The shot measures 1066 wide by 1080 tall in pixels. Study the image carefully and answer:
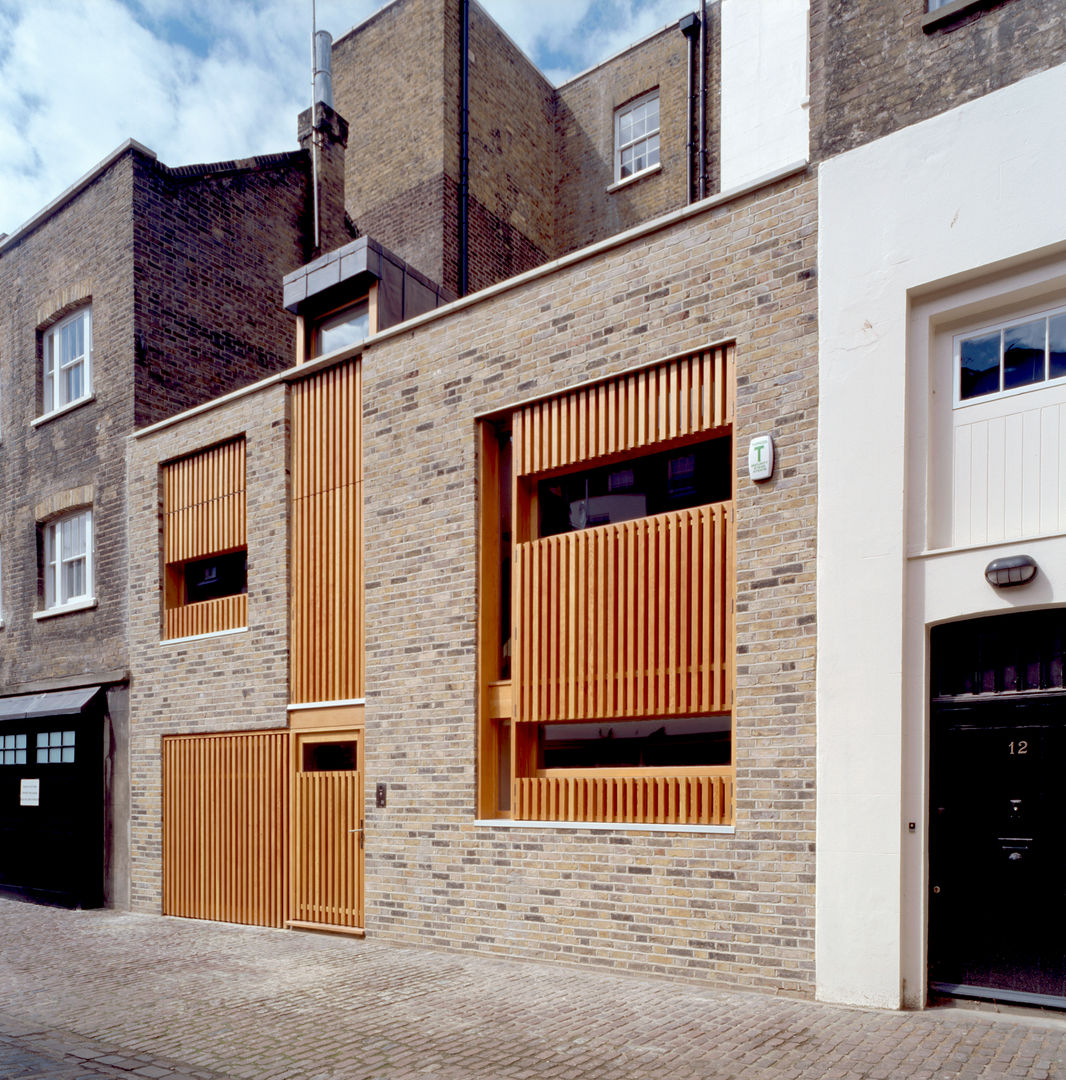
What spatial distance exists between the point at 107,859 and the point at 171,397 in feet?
21.8

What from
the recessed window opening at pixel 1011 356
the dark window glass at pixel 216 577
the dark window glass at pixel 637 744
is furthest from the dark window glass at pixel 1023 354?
the dark window glass at pixel 216 577

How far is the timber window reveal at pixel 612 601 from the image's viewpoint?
8.37 meters

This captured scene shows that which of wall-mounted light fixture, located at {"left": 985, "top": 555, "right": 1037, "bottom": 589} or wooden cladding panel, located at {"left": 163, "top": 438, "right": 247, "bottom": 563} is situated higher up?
wooden cladding panel, located at {"left": 163, "top": 438, "right": 247, "bottom": 563}

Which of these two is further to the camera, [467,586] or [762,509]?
[467,586]

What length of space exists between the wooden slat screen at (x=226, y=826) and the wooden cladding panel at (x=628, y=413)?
4.89 metres

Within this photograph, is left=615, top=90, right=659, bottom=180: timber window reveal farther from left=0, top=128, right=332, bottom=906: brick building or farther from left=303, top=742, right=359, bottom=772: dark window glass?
left=303, top=742, right=359, bottom=772: dark window glass

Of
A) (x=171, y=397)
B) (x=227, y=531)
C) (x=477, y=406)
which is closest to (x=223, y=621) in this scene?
(x=227, y=531)

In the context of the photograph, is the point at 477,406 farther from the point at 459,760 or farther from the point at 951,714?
the point at 951,714

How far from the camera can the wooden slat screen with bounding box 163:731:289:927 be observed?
11.8m

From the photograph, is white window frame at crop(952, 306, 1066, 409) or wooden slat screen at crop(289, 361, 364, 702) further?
wooden slat screen at crop(289, 361, 364, 702)

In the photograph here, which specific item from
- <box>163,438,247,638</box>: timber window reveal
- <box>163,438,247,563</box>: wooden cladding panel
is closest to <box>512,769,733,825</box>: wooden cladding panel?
<box>163,438,247,638</box>: timber window reveal

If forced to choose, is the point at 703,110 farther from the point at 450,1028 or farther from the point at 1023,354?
the point at 450,1028

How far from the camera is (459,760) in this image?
985 cm

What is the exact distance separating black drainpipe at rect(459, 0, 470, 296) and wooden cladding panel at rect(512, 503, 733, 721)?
953cm
